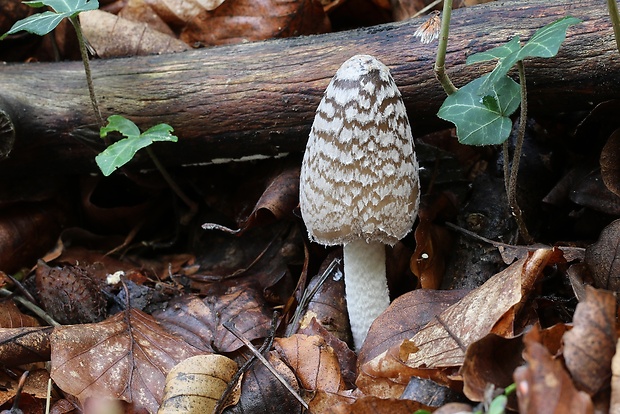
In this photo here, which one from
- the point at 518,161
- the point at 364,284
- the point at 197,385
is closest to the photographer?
the point at 197,385

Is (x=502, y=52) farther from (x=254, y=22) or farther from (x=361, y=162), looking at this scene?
(x=254, y=22)

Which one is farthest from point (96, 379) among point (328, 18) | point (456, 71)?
point (328, 18)

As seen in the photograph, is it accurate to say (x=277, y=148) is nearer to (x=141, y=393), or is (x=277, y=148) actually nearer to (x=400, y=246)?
(x=400, y=246)

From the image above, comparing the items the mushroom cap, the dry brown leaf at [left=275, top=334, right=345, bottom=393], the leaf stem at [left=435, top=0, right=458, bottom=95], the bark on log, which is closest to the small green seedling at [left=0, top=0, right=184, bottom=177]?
the bark on log

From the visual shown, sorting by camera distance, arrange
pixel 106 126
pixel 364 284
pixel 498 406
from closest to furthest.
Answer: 1. pixel 498 406
2. pixel 364 284
3. pixel 106 126

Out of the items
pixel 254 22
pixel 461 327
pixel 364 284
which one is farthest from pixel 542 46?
pixel 254 22

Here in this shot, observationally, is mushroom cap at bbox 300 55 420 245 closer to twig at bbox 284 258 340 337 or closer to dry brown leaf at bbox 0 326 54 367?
twig at bbox 284 258 340 337

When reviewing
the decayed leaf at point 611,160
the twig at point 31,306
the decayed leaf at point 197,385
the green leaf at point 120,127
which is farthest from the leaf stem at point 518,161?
the twig at point 31,306
